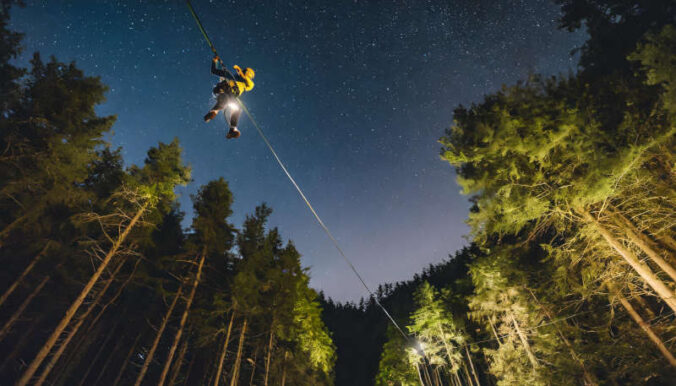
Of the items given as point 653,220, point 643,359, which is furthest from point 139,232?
point 643,359

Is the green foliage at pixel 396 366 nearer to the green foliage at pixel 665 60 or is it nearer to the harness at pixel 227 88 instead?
the green foliage at pixel 665 60

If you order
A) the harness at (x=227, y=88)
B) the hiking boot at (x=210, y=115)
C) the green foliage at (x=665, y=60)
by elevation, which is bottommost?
the hiking boot at (x=210, y=115)

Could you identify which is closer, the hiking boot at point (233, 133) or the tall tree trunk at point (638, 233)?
the hiking boot at point (233, 133)

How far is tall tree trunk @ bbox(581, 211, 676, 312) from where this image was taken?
6.79 meters

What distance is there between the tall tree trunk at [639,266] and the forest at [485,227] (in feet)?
0.15

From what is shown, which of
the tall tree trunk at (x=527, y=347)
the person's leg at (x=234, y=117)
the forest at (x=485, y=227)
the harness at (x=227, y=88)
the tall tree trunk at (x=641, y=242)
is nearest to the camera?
the harness at (x=227, y=88)

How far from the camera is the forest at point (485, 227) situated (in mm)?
7719

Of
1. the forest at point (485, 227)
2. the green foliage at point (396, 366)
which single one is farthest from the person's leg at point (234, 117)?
the green foliage at point (396, 366)

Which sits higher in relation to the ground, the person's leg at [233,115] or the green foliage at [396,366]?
the person's leg at [233,115]

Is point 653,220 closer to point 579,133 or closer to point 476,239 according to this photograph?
point 579,133

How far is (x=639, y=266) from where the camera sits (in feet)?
24.1

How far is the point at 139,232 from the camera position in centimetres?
1188

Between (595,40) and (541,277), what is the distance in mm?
13468

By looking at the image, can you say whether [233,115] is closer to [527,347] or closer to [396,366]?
[527,347]
